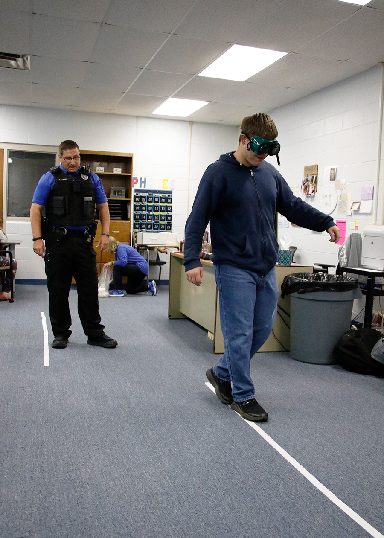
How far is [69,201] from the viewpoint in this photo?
12.6 feet

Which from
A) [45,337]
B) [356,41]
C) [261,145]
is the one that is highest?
[356,41]

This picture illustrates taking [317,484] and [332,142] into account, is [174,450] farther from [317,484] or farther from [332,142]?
[332,142]

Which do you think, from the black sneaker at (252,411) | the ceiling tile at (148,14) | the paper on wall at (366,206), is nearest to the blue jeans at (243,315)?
the black sneaker at (252,411)

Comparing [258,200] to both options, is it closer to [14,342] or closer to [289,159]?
[14,342]

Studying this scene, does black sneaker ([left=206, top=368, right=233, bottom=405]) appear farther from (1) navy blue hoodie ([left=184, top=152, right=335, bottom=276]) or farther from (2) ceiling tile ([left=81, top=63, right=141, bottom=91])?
(2) ceiling tile ([left=81, top=63, right=141, bottom=91])

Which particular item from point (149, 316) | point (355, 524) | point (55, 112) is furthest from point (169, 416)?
point (55, 112)

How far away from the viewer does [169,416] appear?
2676 mm

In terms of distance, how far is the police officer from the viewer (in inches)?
151

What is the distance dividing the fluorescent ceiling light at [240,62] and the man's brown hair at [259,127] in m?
2.75

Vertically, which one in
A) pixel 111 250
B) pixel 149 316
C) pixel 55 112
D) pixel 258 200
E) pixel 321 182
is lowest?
pixel 149 316

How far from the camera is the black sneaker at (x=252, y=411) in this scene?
2625 mm

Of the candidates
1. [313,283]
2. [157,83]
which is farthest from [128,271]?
[313,283]

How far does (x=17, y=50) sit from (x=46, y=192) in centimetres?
226

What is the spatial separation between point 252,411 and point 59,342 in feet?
6.32
